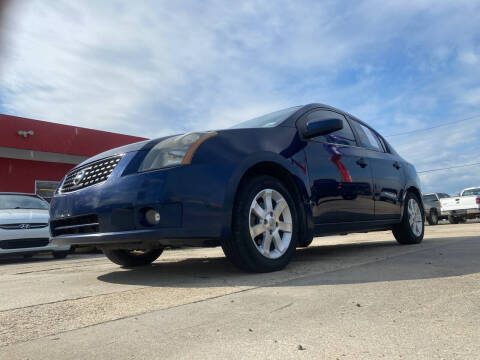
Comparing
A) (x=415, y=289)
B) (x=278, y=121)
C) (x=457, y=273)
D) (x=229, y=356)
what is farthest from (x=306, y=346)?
(x=278, y=121)

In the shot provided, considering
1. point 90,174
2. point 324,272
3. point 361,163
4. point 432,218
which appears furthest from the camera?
point 432,218

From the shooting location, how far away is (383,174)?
512cm

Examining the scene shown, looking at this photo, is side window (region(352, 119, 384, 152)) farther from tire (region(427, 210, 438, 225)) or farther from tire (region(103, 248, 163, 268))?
tire (region(427, 210, 438, 225))

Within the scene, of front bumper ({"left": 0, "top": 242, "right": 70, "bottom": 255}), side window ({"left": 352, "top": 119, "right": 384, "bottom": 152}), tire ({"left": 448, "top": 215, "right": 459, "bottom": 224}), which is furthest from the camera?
tire ({"left": 448, "top": 215, "right": 459, "bottom": 224})

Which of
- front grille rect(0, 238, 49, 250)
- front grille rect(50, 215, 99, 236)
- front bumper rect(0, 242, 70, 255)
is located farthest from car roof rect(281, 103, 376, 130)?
front grille rect(0, 238, 49, 250)

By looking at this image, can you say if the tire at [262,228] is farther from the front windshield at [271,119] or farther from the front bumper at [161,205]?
the front windshield at [271,119]

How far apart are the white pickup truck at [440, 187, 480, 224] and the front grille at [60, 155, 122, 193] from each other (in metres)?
18.7

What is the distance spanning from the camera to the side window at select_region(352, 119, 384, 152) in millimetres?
5160

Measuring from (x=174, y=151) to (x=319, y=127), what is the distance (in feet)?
4.83

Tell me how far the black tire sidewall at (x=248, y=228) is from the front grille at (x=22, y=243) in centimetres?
547

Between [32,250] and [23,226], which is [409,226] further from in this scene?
[23,226]

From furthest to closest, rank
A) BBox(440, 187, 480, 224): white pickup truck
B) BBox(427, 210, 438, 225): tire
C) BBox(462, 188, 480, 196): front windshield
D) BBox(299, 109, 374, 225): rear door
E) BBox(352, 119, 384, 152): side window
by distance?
BBox(427, 210, 438, 225): tire < BBox(462, 188, 480, 196): front windshield < BBox(440, 187, 480, 224): white pickup truck < BBox(352, 119, 384, 152): side window < BBox(299, 109, 374, 225): rear door

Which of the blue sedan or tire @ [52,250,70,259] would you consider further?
tire @ [52,250,70,259]

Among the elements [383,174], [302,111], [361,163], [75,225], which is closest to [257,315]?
[75,225]
